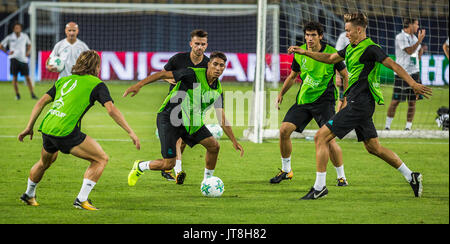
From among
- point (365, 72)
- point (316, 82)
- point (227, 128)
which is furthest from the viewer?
point (316, 82)

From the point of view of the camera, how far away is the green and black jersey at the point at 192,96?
25.8 feet

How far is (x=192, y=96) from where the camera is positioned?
7.98 metres

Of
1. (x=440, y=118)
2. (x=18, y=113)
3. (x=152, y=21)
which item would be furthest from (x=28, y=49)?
(x=440, y=118)

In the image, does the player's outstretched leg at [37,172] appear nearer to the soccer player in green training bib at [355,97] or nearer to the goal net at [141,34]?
the soccer player in green training bib at [355,97]

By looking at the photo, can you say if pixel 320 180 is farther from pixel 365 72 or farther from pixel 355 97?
pixel 365 72

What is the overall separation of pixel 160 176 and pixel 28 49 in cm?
1291

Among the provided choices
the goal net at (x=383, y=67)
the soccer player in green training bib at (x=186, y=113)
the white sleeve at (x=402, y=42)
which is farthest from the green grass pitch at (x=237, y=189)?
the white sleeve at (x=402, y=42)

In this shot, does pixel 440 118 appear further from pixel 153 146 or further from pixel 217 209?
pixel 217 209

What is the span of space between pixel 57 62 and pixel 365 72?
589cm

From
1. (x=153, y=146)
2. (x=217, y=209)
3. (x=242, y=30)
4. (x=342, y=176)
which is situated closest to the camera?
(x=217, y=209)

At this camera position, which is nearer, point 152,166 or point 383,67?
point 152,166

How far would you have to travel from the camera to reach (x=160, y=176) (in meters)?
9.23

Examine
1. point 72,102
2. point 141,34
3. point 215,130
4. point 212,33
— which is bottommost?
point 215,130

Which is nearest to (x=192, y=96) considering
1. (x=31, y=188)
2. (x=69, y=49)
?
(x=31, y=188)
